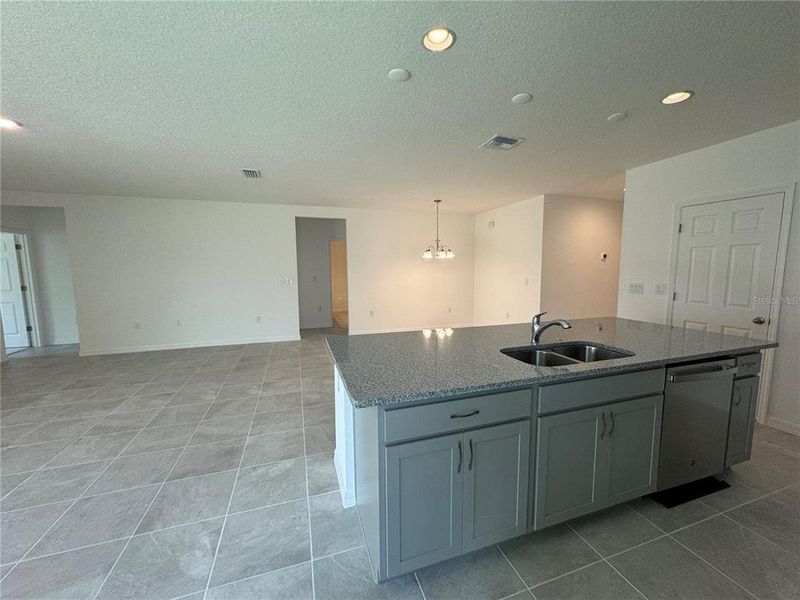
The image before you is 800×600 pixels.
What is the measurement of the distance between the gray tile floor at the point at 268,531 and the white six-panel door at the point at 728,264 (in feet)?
3.41

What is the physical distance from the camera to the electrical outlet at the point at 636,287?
377cm

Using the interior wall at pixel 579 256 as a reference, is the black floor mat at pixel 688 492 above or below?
below

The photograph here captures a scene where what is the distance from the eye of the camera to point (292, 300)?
5938 millimetres

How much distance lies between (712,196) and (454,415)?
361 centimetres

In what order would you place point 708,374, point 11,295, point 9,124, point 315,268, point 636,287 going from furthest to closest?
point 315,268 < point 11,295 < point 636,287 < point 9,124 < point 708,374

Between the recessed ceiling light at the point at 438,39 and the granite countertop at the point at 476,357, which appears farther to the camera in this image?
the recessed ceiling light at the point at 438,39

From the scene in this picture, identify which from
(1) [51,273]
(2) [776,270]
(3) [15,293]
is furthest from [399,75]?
(3) [15,293]

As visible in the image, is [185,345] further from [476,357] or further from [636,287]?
[636,287]

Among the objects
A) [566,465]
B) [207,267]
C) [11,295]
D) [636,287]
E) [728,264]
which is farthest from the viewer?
[207,267]

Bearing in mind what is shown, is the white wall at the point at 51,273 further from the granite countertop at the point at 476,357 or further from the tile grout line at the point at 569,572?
the tile grout line at the point at 569,572

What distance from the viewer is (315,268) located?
737cm

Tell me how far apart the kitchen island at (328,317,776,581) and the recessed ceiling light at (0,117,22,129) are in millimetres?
2992

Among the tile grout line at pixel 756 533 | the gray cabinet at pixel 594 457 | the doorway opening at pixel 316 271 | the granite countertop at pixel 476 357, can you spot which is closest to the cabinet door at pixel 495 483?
the gray cabinet at pixel 594 457

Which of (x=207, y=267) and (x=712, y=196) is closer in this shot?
(x=712, y=196)
